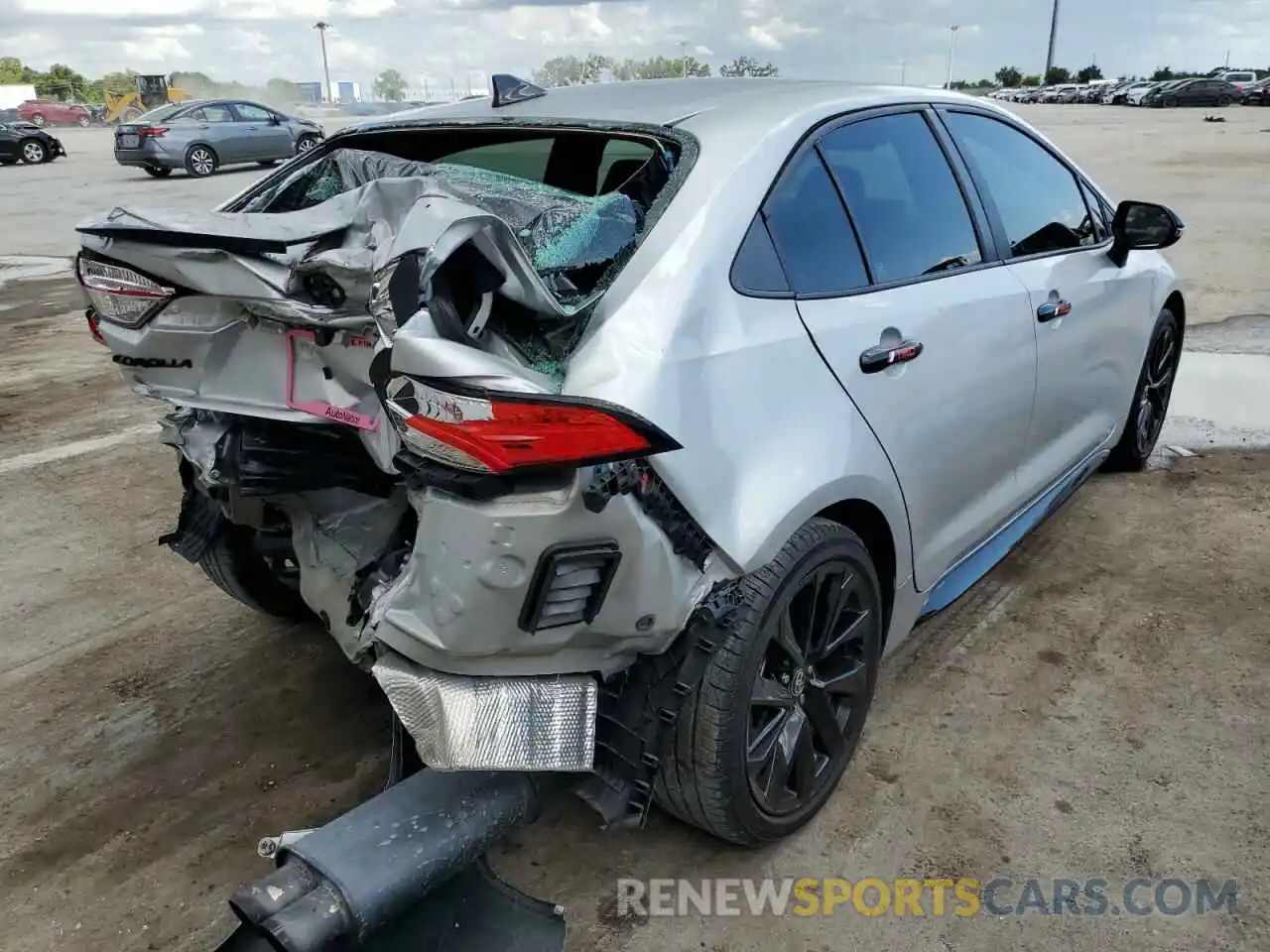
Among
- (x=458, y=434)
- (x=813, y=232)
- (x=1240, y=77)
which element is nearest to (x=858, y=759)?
(x=813, y=232)

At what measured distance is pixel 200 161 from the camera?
70.0 ft

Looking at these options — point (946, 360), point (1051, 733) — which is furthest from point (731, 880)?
point (946, 360)

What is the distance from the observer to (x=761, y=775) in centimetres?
240

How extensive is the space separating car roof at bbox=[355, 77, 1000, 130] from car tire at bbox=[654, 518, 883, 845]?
1051 millimetres

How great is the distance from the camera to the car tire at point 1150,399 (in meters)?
4.52

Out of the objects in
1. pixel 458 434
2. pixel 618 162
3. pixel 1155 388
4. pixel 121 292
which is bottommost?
pixel 1155 388

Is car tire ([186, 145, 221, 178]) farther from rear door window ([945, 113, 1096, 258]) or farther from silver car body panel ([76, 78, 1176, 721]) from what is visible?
rear door window ([945, 113, 1096, 258])

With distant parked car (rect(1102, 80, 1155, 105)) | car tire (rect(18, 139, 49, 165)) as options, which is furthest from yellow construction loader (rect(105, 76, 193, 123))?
distant parked car (rect(1102, 80, 1155, 105))

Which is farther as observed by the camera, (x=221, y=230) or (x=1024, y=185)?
(x=1024, y=185)

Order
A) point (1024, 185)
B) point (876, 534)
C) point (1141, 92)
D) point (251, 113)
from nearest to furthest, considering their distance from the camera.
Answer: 1. point (876, 534)
2. point (1024, 185)
3. point (251, 113)
4. point (1141, 92)

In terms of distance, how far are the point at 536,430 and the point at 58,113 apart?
190ft

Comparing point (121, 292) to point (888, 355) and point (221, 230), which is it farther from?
point (888, 355)

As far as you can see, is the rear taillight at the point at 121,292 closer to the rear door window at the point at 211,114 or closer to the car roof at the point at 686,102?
the car roof at the point at 686,102

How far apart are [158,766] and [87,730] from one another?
1.15ft
